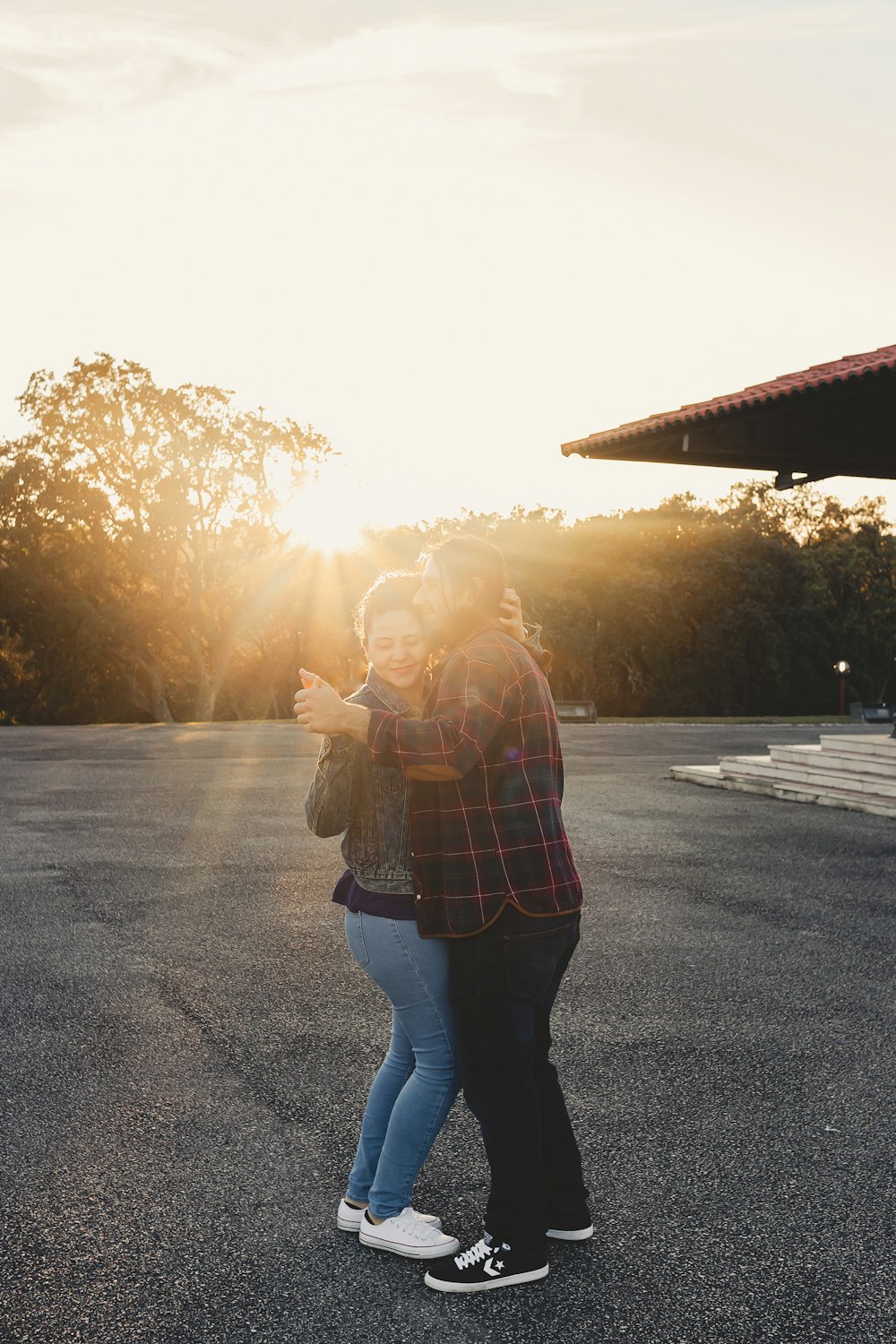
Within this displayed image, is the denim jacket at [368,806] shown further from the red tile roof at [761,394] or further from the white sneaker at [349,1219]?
the red tile roof at [761,394]

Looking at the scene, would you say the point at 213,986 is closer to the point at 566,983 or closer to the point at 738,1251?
the point at 566,983

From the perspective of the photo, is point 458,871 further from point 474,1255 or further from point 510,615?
point 474,1255

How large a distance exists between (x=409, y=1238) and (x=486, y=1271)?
237 millimetres

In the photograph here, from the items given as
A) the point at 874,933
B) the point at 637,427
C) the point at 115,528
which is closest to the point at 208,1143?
the point at 874,933

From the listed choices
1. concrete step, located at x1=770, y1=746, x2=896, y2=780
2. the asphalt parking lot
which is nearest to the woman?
the asphalt parking lot

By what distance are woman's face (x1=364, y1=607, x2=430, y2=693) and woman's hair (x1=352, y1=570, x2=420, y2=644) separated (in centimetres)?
1

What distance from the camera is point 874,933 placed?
7016 millimetres

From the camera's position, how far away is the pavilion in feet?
35.3

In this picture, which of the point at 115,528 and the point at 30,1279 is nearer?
the point at 30,1279

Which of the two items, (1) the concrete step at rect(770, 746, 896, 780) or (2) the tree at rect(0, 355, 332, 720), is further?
(2) the tree at rect(0, 355, 332, 720)

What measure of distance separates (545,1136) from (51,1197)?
4.79 ft

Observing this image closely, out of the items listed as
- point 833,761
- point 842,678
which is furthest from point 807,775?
point 842,678

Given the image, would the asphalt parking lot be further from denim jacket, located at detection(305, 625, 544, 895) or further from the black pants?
denim jacket, located at detection(305, 625, 544, 895)

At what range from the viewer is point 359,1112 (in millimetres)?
4074
